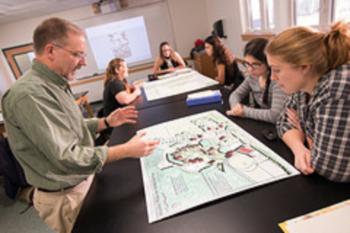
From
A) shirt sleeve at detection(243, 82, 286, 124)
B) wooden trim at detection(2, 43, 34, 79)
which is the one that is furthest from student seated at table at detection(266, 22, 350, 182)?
wooden trim at detection(2, 43, 34, 79)

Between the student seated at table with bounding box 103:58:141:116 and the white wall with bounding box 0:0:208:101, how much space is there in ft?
11.0

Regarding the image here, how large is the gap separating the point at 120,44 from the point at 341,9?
4589 mm

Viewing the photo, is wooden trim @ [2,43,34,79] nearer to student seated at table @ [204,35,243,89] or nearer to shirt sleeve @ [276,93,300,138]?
student seated at table @ [204,35,243,89]

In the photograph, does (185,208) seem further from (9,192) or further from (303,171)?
(9,192)

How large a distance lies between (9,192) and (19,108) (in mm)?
1963

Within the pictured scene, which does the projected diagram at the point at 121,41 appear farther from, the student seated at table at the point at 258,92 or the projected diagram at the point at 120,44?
the student seated at table at the point at 258,92

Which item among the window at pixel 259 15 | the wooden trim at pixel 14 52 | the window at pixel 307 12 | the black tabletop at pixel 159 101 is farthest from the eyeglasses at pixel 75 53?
the wooden trim at pixel 14 52

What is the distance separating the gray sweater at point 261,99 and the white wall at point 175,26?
13.9 ft

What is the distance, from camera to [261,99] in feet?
4.65

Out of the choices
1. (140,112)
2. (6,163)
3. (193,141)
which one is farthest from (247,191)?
(6,163)

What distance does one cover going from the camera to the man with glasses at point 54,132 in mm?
848

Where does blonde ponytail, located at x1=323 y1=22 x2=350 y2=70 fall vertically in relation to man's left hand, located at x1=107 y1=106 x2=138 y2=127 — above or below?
above

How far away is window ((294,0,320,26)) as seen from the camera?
223 cm

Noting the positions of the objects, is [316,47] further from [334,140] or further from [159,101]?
[159,101]
